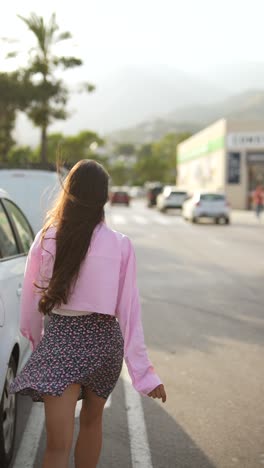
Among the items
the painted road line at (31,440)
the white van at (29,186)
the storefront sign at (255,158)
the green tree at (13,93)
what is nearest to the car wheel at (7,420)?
the painted road line at (31,440)

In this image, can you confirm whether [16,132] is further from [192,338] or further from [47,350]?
[47,350]

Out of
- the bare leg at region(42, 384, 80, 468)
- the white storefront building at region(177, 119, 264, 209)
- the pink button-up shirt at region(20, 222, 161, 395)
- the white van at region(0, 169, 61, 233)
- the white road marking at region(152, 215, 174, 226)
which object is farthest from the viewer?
the white storefront building at region(177, 119, 264, 209)

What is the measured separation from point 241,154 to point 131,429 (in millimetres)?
49128

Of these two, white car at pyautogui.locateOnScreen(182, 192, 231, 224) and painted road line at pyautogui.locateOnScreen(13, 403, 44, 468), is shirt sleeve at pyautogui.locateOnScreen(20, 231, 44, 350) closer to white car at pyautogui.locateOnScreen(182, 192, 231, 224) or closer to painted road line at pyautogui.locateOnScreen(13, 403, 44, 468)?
painted road line at pyautogui.locateOnScreen(13, 403, 44, 468)

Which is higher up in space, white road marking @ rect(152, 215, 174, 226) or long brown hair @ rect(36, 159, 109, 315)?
long brown hair @ rect(36, 159, 109, 315)

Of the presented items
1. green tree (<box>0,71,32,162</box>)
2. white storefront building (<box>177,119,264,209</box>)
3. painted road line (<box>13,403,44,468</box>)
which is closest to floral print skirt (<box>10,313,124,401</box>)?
painted road line (<box>13,403,44,468</box>)

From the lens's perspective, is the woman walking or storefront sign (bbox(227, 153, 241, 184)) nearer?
the woman walking

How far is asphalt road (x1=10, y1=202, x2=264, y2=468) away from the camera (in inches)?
161

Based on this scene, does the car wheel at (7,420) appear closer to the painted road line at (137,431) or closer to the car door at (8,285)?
the car door at (8,285)

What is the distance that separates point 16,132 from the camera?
4350cm

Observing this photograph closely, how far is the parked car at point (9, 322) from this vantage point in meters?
3.60

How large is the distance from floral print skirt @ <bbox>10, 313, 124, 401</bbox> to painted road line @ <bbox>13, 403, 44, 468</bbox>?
1.19 meters

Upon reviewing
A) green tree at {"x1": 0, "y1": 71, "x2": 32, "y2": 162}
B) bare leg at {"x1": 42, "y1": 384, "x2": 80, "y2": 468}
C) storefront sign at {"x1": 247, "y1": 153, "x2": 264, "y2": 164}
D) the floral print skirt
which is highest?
green tree at {"x1": 0, "y1": 71, "x2": 32, "y2": 162}

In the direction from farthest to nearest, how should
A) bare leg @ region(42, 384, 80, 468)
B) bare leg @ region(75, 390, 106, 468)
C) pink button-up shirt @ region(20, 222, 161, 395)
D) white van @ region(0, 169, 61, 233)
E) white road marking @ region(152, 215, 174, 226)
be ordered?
white road marking @ region(152, 215, 174, 226), white van @ region(0, 169, 61, 233), bare leg @ region(75, 390, 106, 468), pink button-up shirt @ region(20, 222, 161, 395), bare leg @ region(42, 384, 80, 468)
